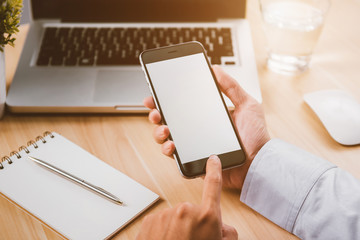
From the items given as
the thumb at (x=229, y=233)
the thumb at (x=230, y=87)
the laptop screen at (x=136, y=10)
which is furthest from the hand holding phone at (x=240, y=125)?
the laptop screen at (x=136, y=10)

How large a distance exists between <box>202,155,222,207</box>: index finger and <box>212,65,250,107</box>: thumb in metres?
0.18

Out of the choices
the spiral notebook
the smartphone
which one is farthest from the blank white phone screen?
the spiral notebook

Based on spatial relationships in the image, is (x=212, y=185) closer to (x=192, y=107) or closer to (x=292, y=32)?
(x=192, y=107)

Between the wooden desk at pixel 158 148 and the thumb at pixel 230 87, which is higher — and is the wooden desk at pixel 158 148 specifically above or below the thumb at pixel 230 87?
below

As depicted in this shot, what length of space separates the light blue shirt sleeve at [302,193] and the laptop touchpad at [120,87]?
0.27 meters

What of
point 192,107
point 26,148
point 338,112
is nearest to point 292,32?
point 338,112

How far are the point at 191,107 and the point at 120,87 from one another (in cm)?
19

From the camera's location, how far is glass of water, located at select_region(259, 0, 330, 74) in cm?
81

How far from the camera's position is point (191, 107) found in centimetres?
62

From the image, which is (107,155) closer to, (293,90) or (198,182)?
(198,182)

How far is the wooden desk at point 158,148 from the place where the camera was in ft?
1.79

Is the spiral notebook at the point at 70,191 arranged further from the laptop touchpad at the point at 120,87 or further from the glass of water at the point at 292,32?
the glass of water at the point at 292,32

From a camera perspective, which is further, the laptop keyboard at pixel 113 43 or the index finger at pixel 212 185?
the laptop keyboard at pixel 113 43

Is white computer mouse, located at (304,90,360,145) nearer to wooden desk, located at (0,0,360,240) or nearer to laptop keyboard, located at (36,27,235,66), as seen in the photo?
wooden desk, located at (0,0,360,240)
